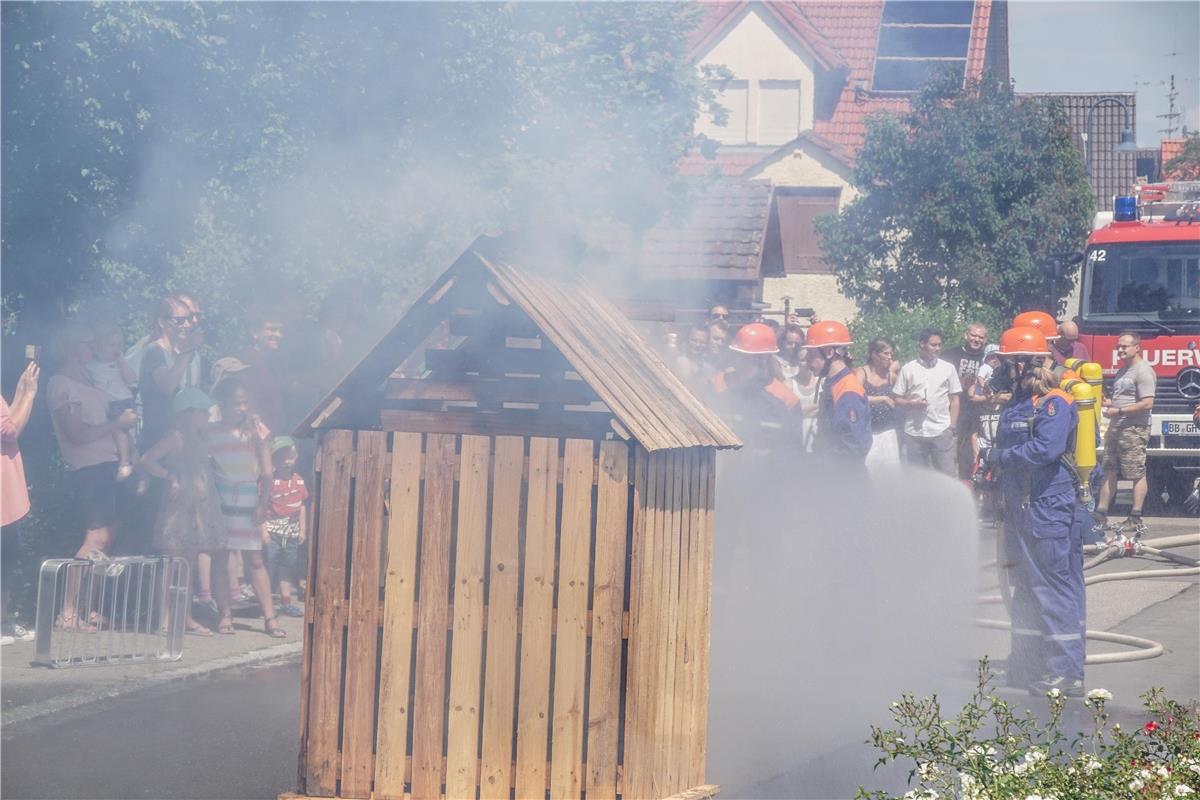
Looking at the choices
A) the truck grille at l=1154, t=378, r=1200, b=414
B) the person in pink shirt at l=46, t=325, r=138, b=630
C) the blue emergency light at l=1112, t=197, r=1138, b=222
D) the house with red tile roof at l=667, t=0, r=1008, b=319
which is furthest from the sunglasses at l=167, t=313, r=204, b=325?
the house with red tile roof at l=667, t=0, r=1008, b=319

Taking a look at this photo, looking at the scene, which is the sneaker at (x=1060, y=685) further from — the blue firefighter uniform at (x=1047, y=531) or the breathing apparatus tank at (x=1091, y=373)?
the breathing apparatus tank at (x=1091, y=373)

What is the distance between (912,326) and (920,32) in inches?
492

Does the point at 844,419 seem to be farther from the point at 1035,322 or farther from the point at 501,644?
the point at 501,644

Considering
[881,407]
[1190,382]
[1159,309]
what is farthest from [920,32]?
[881,407]

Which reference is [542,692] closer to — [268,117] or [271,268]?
[268,117]

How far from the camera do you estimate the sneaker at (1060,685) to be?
21.9ft

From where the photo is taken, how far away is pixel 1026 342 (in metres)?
6.82

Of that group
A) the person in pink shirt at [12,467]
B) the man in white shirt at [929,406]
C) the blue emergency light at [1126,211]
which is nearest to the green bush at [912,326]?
the blue emergency light at [1126,211]

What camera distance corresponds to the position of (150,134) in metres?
7.93

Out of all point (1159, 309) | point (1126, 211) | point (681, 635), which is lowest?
point (681, 635)

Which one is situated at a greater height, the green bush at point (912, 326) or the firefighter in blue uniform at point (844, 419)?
the green bush at point (912, 326)

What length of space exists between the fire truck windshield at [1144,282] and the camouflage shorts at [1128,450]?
172 centimetres

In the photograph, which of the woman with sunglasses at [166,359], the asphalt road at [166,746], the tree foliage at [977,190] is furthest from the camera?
the tree foliage at [977,190]

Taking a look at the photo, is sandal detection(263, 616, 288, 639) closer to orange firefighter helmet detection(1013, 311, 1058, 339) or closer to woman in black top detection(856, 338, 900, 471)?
woman in black top detection(856, 338, 900, 471)
